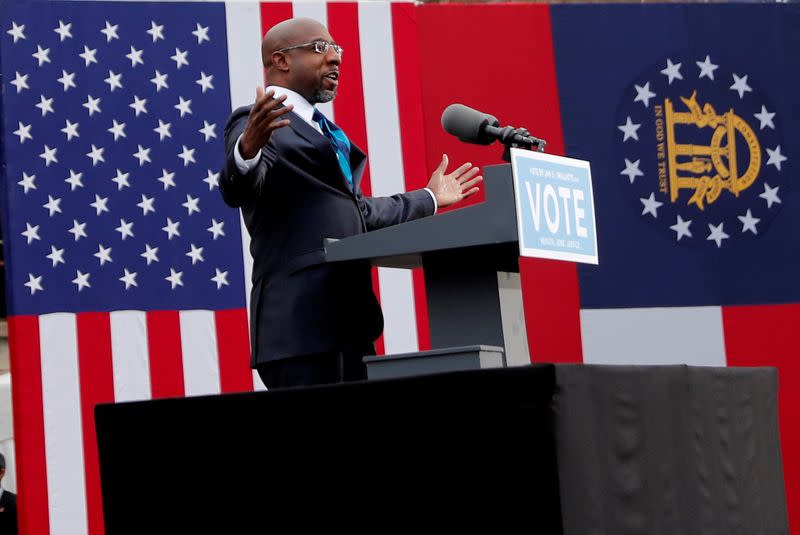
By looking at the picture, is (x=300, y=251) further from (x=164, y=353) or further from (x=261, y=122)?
(x=164, y=353)

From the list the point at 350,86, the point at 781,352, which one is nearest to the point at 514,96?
the point at 350,86

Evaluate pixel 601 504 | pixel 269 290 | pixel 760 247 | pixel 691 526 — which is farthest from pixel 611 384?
pixel 760 247

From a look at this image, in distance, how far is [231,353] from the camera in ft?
16.5

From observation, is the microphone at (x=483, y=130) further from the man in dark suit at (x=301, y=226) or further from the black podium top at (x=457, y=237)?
the man in dark suit at (x=301, y=226)

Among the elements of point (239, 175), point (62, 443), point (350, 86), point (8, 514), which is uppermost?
point (350, 86)

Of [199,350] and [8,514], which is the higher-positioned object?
[199,350]

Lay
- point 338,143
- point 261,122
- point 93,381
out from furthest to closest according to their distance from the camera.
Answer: point 93,381 < point 338,143 < point 261,122

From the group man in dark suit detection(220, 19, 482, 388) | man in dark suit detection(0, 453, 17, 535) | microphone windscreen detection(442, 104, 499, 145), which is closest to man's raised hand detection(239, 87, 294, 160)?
man in dark suit detection(220, 19, 482, 388)

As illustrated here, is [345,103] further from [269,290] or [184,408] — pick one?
[184,408]

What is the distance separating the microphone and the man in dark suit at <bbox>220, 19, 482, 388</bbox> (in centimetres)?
29

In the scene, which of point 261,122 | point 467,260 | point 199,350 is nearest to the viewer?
point 261,122

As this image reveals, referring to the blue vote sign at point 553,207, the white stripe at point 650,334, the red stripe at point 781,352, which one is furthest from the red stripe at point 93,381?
the blue vote sign at point 553,207

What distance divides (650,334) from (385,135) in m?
1.48

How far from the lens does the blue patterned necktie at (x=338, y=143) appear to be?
2741 mm
